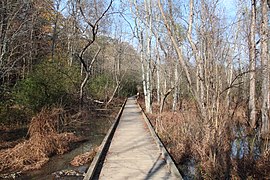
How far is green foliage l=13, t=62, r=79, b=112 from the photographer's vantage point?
1291 centimetres

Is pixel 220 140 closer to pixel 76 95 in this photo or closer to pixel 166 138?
pixel 166 138

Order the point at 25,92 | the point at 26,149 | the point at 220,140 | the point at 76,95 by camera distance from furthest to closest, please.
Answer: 1. the point at 76,95
2. the point at 25,92
3. the point at 26,149
4. the point at 220,140

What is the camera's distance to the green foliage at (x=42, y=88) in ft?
42.3

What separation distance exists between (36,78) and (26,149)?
548 centimetres

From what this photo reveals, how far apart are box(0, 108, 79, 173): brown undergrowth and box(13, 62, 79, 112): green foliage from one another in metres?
2.53

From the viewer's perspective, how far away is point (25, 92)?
12914 mm

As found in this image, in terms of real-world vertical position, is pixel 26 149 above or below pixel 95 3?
below

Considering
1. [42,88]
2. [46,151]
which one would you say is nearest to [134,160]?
[46,151]

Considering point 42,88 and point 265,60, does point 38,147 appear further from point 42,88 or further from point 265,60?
point 265,60

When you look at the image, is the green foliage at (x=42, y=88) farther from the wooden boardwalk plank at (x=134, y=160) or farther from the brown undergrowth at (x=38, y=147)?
the wooden boardwalk plank at (x=134, y=160)

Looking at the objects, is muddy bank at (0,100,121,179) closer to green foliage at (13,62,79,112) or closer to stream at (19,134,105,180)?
stream at (19,134,105,180)

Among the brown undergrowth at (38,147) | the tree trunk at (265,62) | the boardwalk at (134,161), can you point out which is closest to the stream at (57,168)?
the brown undergrowth at (38,147)

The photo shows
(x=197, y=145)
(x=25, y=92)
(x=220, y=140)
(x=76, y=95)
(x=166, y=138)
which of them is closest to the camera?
(x=220, y=140)

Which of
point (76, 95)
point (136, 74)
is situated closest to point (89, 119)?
point (76, 95)
